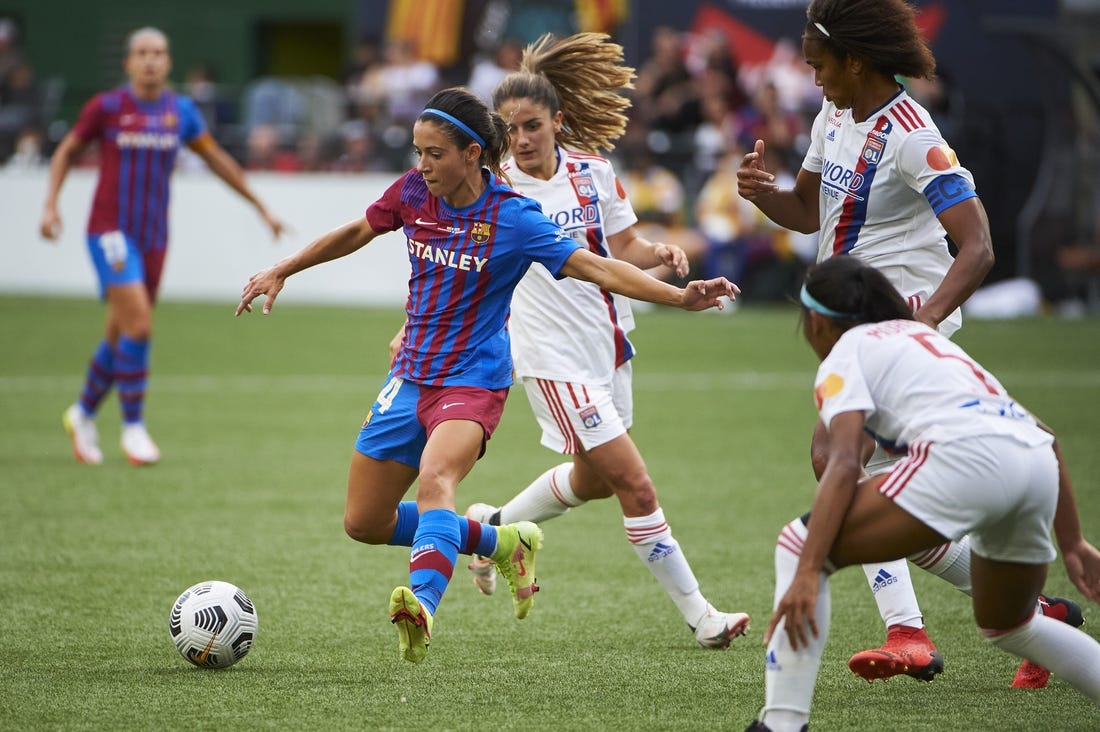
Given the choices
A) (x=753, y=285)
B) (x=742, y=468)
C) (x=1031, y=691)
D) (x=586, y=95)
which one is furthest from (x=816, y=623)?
(x=753, y=285)

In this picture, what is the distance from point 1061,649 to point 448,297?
2358 mm

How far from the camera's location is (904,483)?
3896 millimetres

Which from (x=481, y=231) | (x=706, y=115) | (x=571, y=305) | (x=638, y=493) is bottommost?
(x=706, y=115)

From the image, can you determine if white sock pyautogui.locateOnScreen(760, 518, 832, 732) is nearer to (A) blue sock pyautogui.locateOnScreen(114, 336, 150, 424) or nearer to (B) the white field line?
(A) blue sock pyautogui.locateOnScreen(114, 336, 150, 424)

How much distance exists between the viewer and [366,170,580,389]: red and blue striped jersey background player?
205 inches

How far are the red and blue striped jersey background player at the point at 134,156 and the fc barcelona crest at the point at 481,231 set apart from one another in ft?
16.6

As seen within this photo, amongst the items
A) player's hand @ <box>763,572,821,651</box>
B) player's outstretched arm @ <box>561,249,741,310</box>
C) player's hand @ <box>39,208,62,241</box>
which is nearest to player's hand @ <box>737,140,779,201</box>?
player's outstretched arm @ <box>561,249,741,310</box>

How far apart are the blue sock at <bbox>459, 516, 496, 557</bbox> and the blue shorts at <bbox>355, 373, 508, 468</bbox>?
0.29 m

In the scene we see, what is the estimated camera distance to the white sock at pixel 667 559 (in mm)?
5582

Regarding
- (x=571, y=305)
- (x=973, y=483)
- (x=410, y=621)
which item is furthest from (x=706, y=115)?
(x=973, y=483)

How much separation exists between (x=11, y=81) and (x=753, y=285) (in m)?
11.5

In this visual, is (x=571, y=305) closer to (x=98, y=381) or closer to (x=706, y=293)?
(x=706, y=293)

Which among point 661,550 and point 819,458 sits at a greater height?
point 819,458

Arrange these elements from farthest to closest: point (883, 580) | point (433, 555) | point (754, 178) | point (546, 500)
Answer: point (546, 500) < point (754, 178) < point (883, 580) < point (433, 555)
